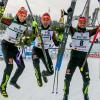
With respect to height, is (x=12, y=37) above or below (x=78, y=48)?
above

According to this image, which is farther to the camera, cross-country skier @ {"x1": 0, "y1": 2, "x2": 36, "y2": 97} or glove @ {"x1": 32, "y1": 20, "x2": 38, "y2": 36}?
glove @ {"x1": 32, "y1": 20, "x2": 38, "y2": 36}

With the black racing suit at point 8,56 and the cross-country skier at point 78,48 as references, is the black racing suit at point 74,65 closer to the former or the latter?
the cross-country skier at point 78,48

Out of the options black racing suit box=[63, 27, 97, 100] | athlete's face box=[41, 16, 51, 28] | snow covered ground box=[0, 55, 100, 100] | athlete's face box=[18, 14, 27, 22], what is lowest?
snow covered ground box=[0, 55, 100, 100]

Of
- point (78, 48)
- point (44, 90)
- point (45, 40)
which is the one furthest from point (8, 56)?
point (44, 90)

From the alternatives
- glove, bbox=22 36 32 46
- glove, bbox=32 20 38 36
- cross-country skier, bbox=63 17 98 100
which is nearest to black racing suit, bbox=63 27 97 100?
cross-country skier, bbox=63 17 98 100

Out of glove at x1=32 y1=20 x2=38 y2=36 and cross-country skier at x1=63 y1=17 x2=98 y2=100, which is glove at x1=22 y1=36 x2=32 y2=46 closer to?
glove at x1=32 y1=20 x2=38 y2=36

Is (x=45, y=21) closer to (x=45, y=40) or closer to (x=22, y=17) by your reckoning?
(x=45, y=40)

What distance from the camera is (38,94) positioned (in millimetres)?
16562

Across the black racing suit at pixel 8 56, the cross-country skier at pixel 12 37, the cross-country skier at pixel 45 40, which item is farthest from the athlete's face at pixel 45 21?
the black racing suit at pixel 8 56

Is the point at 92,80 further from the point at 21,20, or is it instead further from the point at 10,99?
the point at 21,20

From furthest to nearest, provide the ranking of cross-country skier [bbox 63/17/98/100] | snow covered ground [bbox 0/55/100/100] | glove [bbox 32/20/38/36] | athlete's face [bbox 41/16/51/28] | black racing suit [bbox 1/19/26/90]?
snow covered ground [bbox 0/55/100/100]
cross-country skier [bbox 63/17/98/100]
athlete's face [bbox 41/16/51/28]
glove [bbox 32/20/38/36]
black racing suit [bbox 1/19/26/90]

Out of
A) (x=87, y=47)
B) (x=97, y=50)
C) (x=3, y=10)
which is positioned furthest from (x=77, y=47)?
(x=97, y=50)

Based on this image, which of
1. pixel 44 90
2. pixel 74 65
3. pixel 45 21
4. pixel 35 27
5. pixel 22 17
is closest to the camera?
pixel 22 17

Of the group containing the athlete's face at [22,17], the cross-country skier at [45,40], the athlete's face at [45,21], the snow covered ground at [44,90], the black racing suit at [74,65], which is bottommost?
the snow covered ground at [44,90]
